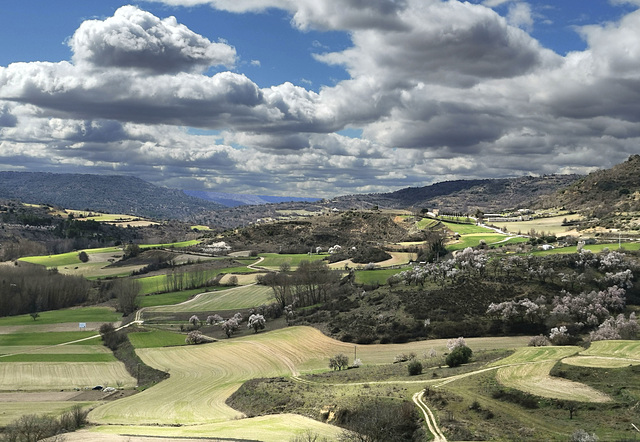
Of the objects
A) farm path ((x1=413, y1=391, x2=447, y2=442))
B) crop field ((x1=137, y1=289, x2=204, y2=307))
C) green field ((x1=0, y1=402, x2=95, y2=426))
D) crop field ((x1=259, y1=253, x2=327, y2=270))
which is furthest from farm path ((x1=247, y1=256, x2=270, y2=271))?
farm path ((x1=413, y1=391, x2=447, y2=442))

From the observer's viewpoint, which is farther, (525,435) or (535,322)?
(535,322)

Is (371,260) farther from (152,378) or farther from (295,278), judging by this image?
(152,378)

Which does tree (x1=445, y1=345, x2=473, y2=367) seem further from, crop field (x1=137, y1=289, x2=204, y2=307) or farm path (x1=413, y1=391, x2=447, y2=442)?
crop field (x1=137, y1=289, x2=204, y2=307)

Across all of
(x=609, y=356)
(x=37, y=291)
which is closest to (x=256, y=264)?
(x=37, y=291)

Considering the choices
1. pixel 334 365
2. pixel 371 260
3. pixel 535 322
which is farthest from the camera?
pixel 371 260

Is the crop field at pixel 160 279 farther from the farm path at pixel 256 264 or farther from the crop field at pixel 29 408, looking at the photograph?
the crop field at pixel 29 408

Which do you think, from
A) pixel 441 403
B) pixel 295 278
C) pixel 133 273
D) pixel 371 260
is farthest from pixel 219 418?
pixel 133 273

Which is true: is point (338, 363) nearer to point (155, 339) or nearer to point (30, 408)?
point (30, 408)

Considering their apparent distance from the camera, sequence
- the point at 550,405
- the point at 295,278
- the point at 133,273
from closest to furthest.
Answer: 1. the point at 550,405
2. the point at 295,278
3. the point at 133,273
